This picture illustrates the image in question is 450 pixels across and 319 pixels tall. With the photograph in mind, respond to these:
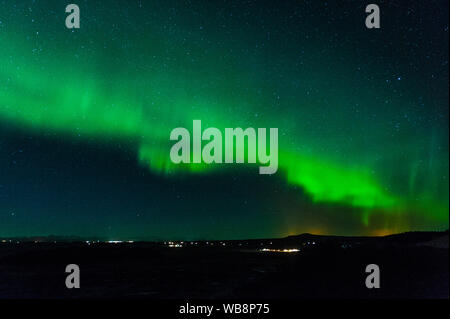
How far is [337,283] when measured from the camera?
24.3 metres

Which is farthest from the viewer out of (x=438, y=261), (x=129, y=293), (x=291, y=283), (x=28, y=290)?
(x=438, y=261)

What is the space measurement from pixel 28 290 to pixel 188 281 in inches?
384
